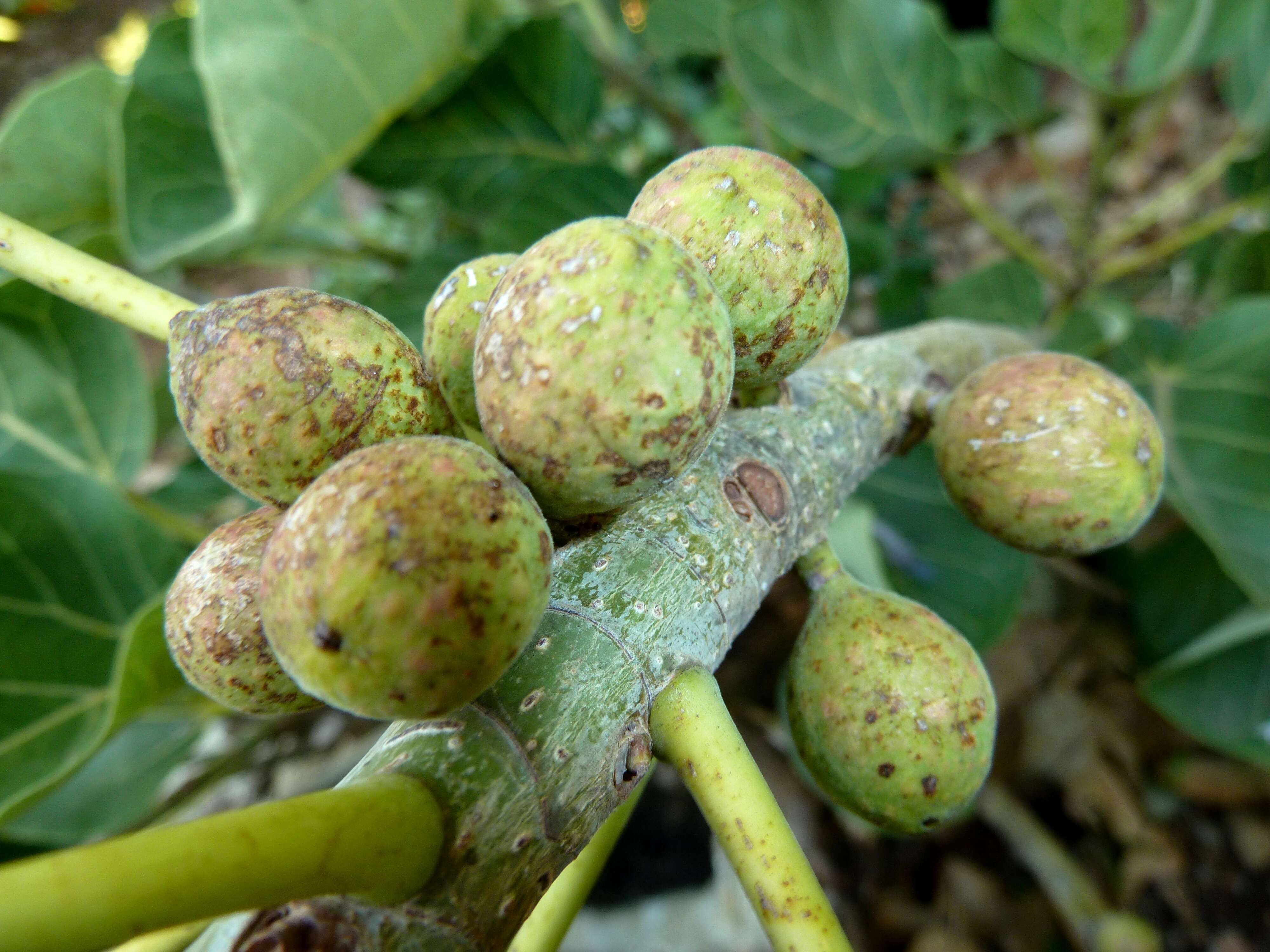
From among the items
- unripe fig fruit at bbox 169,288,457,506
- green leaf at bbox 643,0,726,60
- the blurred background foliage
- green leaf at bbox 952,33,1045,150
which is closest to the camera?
unripe fig fruit at bbox 169,288,457,506

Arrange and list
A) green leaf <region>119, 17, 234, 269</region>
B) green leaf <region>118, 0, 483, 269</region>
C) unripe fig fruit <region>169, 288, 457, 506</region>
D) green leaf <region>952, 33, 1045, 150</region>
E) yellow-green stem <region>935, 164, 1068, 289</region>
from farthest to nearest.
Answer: yellow-green stem <region>935, 164, 1068, 289</region>, green leaf <region>952, 33, 1045, 150</region>, green leaf <region>119, 17, 234, 269</region>, green leaf <region>118, 0, 483, 269</region>, unripe fig fruit <region>169, 288, 457, 506</region>

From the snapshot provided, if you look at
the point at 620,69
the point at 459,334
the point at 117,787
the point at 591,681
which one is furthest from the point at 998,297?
the point at 117,787

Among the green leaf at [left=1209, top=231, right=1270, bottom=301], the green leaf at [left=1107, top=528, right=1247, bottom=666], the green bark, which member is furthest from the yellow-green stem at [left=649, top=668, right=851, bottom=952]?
the green leaf at [left=1209, top=231, right=1270, bottom=301]

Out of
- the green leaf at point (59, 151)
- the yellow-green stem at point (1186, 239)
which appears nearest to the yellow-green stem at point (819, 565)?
the green leaf at point (59, 151)

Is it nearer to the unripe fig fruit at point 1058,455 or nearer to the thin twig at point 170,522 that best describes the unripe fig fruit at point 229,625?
the unripe fig fruit at point 1058,455

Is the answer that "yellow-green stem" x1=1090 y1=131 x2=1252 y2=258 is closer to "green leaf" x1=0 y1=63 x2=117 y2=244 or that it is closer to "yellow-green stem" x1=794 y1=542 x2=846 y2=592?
"yellow-green stem" x1=794 y1=542 x2=846 y2=592

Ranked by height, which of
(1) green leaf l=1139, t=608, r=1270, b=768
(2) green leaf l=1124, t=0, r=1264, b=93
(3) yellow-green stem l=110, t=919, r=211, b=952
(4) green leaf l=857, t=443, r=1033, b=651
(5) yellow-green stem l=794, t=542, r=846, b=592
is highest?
(3) yellow-green stem l=110, t=919, r=211, b=952

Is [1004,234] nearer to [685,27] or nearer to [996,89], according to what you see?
[996,89]
